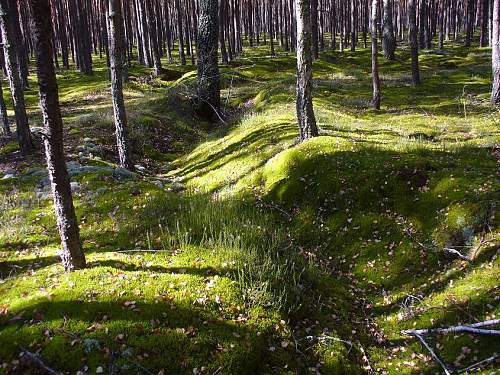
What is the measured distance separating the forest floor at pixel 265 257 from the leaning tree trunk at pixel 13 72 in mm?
1134

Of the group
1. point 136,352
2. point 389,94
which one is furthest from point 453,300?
point 389,94

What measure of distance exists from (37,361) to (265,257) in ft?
13.9

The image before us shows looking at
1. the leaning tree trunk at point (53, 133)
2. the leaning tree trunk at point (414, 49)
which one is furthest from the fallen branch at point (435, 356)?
the leaning tree trunk at point (414, 49)

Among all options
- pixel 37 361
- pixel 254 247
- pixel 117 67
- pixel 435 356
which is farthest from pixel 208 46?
pixel 435 356

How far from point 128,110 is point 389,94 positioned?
1822 cm

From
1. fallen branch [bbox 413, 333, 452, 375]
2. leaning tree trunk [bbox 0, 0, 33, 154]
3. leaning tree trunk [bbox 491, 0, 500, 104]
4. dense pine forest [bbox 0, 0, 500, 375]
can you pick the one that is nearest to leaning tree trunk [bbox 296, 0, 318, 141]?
dense pine forest [bbox 0, 0, 500, 375]

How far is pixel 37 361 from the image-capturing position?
5.64 m

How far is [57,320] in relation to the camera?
→ 20.7 feet

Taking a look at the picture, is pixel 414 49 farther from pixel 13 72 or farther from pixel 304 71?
pixel 13 72

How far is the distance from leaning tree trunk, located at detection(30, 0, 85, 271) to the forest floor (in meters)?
0.33

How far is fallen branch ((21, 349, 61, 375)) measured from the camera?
18.0ft

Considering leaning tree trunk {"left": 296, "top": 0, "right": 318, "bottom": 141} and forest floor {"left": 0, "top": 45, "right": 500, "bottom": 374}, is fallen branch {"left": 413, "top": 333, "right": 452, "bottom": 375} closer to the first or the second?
forest floor {"left": 0, "top": 45, "right": 500, "bottom": 374}

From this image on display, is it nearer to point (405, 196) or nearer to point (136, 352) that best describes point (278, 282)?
point (136, 352)

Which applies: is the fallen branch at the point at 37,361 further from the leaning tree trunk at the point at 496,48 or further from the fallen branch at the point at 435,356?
the leaning tree trunk at the point at 496,48
